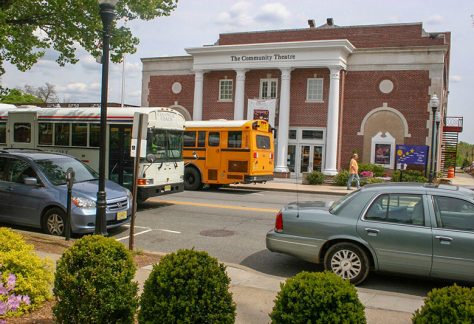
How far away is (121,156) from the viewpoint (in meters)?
13.5

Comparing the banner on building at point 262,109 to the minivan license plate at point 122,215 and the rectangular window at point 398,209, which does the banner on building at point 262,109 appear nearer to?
the minivan license plate at point 122,215

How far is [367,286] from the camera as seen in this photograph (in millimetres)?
6824

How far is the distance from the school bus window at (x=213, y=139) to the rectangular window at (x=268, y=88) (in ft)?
45.3

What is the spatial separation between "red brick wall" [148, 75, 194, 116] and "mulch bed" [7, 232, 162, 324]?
27.2 metres

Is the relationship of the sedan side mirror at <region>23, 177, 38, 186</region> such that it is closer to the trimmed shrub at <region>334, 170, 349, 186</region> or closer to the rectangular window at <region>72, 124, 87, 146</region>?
the rectangular window at <region>72, 124, 87, 146</region>

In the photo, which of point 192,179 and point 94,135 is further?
point 192,179

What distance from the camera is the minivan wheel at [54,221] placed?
954cm

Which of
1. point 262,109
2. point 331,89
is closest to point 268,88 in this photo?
point 262,109

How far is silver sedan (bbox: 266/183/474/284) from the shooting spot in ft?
20.6

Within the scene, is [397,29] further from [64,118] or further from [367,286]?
[367,286]

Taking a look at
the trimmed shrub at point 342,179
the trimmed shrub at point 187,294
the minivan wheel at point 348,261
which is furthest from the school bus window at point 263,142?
the trimmed shrub at point 187,294

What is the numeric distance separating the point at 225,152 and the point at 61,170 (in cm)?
945

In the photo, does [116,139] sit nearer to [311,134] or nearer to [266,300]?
[266,300]

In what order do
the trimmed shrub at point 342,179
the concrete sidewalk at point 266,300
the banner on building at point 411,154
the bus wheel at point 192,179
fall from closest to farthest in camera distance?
the concrete sidewalk at point 266,300, the bus wheel at point 192,179, the trimmed shrub at point 342,179, the banner on building at point 411,154
